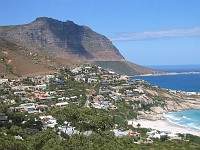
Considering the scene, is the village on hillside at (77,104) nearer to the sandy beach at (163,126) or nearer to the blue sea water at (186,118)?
the sandy beach at (163,126)

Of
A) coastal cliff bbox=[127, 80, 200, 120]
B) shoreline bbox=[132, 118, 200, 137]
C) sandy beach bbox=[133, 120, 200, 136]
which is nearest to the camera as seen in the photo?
shoreline bbox=[132, 118, 200, 137]

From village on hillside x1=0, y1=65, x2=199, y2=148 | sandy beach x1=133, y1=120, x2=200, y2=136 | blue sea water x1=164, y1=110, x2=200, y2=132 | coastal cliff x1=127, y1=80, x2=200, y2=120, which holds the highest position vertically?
village on hillside x1=0, y1=65, x2=199, y2=148

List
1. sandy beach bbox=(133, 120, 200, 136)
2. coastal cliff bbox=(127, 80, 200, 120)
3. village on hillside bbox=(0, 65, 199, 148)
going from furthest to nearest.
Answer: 1. coastal cliff bbox=(127, 80, 200, 120)
2. sandy beach bbox=(133, 120, 200, 136)
3. village on hillside bbox=(0, 65, 199, 148)

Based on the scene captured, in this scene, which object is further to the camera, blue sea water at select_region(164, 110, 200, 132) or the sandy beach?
blue sea water at select_region(164, 110, 200, 132)

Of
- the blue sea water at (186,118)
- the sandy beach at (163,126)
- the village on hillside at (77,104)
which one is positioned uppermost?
the village on hillside at (77,104)

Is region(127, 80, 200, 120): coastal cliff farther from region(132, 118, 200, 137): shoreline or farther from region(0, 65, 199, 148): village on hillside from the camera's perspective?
region(132, 118, 200, 137): shoreline

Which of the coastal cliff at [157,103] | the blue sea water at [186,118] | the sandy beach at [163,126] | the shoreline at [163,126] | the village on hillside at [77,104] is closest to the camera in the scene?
the village on hillside at [77,104]

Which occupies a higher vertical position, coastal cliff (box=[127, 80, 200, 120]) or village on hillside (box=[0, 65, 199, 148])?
village on hillside (box=[0, 65, 199, 148])

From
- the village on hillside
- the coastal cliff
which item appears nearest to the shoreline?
the village on hillside

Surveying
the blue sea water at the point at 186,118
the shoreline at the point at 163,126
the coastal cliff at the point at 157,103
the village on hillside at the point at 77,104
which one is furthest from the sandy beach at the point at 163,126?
the coastal cliff at the point at 157,103

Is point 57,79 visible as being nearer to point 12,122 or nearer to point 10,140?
point 12,122
